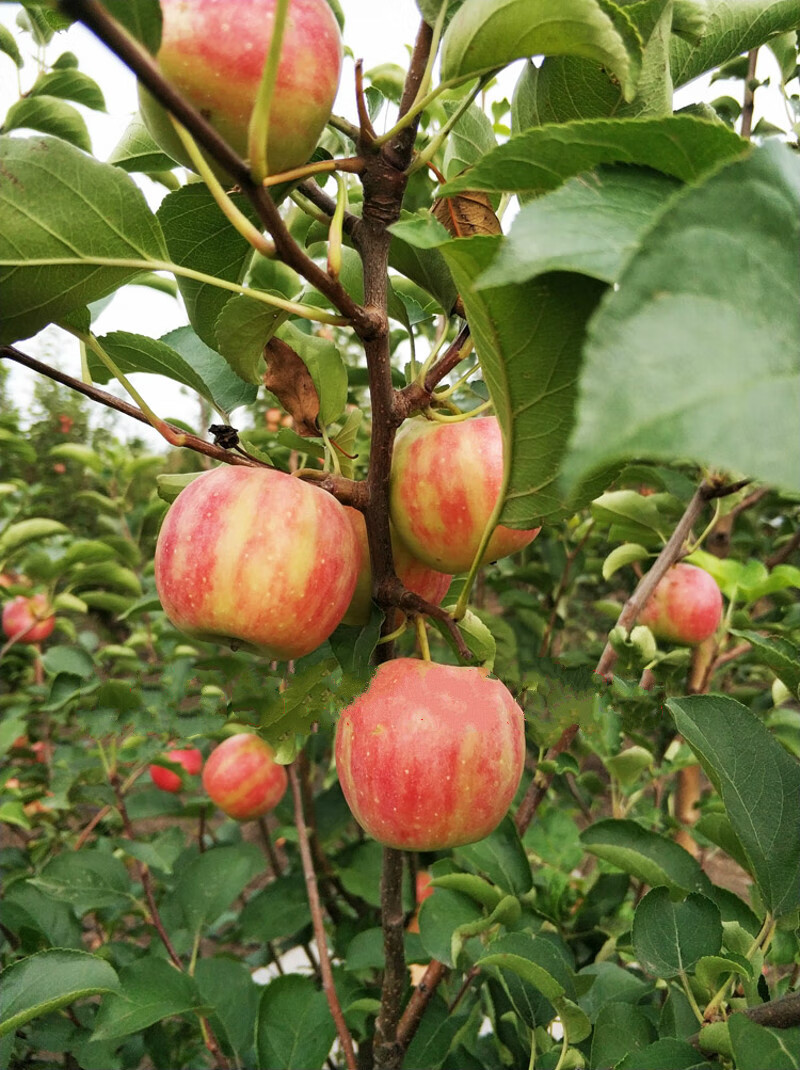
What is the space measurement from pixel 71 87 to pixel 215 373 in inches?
29.3

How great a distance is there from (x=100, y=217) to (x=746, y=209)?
0.35 m

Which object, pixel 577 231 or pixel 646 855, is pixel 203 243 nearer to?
pixel 577 231

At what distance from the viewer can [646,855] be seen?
0.67 meters

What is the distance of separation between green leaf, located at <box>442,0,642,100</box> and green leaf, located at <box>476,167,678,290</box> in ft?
0.36

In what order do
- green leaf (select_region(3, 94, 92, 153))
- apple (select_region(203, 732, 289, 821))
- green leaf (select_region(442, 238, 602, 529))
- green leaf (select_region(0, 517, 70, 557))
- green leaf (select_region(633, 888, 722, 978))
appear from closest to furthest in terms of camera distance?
green leaf (select_region(442, 238, 602, 529)) < green leaf (select_region(633, 888, 722, 978)) < green leaf (select_region(3, 94, 92, 153)) < apple (select_region(203, 732, 289, 821)) < green leaf (select_region(0, 517, 70, 557))

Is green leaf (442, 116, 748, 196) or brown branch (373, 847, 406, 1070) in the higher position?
green leaf (442, 116, 748, 196)

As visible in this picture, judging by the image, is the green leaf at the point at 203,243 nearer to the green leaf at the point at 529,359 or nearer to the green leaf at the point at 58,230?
the green leaf at the point at 58,230

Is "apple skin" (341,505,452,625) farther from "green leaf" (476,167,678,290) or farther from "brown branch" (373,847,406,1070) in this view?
"green leaf" (476,167,678,290)

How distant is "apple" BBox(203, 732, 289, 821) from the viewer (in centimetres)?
119

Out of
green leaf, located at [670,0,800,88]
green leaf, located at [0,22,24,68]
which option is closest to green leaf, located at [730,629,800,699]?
green leaf, located at [670,0,800,88]

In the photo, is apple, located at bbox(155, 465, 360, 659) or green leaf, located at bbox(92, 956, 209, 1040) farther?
green leaf, located at bbox(92, 956, 209, 1040)

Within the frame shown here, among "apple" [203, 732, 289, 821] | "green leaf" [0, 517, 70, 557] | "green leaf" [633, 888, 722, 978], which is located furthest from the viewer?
"green leaf" [0, 517, 70, 557]

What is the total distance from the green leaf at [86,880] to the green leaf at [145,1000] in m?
0.22

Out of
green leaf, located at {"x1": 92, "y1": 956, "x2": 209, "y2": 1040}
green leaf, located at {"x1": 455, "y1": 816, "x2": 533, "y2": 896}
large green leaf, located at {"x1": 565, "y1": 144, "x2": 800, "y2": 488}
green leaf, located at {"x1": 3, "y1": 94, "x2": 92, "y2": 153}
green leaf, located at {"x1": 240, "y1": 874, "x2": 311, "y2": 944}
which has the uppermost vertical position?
green leaf, located at {"x1": 3, "y1": 94, "x2": 92, "y2": 153}
